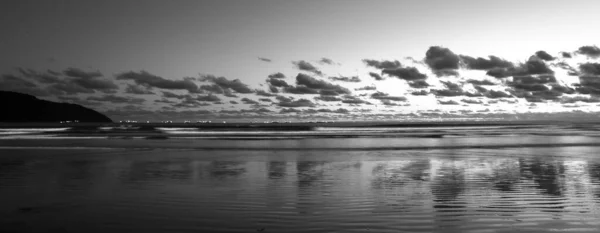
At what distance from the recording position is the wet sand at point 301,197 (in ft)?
30.8

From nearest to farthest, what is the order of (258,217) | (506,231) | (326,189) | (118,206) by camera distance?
1. (506,231)
2. (258,217)
3. (118,206)
4. (326,189)

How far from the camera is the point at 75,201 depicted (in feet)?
40.4

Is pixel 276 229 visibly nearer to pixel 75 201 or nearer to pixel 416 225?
pixel 416 225

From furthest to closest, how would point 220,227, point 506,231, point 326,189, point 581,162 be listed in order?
point 581,162
point 326,189
point 220,227
point 506,231

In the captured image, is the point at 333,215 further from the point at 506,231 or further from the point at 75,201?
the point at 75,201

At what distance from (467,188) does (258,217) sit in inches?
285

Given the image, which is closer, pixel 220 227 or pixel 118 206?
pixel 220 227

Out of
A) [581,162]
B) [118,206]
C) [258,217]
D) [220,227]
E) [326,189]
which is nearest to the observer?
[220,227]

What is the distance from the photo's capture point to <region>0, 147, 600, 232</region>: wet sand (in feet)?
30.8

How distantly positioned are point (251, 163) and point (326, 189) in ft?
30.5

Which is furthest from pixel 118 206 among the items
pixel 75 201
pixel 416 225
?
pixel 416 225

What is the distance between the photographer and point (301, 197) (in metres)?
12.8

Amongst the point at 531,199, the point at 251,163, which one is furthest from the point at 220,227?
the point at 251,163

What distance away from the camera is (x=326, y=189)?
14211 millimetres
